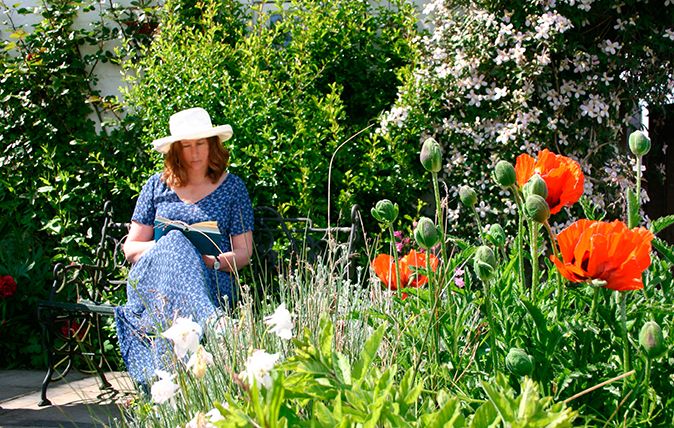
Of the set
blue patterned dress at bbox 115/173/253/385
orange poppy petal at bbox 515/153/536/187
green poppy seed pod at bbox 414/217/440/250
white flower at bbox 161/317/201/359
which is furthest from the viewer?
blue patterned dress at bbox 115/173/253/385

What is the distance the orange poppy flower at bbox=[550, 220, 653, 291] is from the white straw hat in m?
2.70

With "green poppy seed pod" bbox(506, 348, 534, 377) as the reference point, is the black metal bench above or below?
below

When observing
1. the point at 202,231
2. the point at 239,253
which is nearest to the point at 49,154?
the point at 202,231

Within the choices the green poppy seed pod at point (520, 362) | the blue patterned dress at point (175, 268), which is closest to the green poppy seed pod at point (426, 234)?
the green poppy seed pod at point (520, 362)

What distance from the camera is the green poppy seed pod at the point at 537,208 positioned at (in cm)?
116

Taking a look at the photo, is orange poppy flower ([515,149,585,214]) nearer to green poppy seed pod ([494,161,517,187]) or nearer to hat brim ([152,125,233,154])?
green poppy seed pod ([494,161,517,187])

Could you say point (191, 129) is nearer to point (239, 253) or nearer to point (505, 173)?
point (239, 253)

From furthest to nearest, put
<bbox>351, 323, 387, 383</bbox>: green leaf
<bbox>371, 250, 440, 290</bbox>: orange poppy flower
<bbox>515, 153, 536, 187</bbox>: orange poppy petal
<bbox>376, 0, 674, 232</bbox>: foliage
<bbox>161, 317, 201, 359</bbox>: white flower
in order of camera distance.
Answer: <bbox>376, 0, 674, 232</bbox>: foliage < <bbox>371, 250, 440, 290</bbox>: orange poppy flower < <bbox>515, 153, 536, 187</bbox>: orange poppy petal < <bbox>161, 317, 201, 359</bbox>: white flower < <bbox>351, 323, 387, 383</bbox>: green leaf

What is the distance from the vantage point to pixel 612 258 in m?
1.10

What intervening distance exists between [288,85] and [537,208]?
3.14m

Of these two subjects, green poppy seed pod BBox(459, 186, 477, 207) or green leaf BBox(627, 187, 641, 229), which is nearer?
green leaf BBox(627, 187, 641, 229)

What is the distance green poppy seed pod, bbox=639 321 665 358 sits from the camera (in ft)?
3.30

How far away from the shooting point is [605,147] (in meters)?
3.96

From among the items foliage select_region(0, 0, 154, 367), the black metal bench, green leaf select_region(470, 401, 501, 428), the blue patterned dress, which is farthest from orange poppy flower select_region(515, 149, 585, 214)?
foliage select_region(0, 0, 154, 367)
